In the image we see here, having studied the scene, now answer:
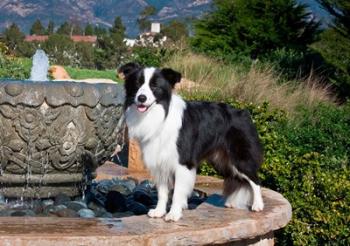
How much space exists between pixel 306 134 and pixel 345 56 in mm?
4907

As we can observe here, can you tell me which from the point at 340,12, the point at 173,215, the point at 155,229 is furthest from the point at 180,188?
the point at 340,12

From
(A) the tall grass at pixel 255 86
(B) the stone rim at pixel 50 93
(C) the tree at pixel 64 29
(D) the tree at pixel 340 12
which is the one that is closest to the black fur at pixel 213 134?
(B) the stone rim at pixel 50 93

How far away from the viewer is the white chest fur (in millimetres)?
4973

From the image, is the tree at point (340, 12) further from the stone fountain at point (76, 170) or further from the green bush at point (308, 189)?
the stone fountain at point (76, 170)

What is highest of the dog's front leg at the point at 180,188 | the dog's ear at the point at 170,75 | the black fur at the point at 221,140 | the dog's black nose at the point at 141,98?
the dog's ear at the point at 170,75

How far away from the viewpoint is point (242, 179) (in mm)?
5590

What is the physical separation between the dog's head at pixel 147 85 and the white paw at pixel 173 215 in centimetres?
70

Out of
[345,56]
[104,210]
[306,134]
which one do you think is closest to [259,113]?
[306,134]

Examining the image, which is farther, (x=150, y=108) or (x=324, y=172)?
(x=324, y=172)

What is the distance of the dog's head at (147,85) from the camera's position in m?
4.85

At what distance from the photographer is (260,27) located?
22172 mm

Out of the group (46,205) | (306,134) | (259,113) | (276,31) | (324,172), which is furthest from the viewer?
(276,31)

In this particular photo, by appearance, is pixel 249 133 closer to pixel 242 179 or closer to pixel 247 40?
pixel 242 179

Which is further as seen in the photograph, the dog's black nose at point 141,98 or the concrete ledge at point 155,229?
the dog's black nose at point 141,98
